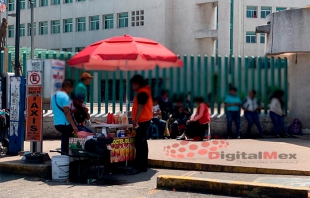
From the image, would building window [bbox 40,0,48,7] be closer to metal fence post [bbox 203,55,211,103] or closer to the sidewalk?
metal fence post [bbox 203,55,211,103]

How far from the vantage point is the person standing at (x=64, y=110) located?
26.9ft

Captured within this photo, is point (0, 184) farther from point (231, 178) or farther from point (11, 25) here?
point (11, 25)

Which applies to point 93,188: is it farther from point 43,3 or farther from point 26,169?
point 43,3

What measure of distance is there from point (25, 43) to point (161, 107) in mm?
37996

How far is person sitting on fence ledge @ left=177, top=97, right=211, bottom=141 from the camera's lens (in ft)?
38.6

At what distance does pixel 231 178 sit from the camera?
25.1 feet

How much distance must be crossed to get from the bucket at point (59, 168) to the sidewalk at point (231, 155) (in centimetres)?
139

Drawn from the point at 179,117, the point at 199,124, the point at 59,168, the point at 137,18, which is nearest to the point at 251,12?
the point at 137,18

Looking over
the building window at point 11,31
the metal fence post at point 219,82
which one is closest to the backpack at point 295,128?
the metal fence post at point 219,82

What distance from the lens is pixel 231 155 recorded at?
9344 mm

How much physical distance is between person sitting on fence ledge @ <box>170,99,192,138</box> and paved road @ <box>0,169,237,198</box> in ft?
13.3

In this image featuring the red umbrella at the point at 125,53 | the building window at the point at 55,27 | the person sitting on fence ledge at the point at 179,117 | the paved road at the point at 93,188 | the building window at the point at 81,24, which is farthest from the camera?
the building window at the point at 55,27

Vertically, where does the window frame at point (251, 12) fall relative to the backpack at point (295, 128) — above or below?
above

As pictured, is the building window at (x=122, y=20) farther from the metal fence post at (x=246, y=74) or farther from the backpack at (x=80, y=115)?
the backpack at (x=80, y=115)
